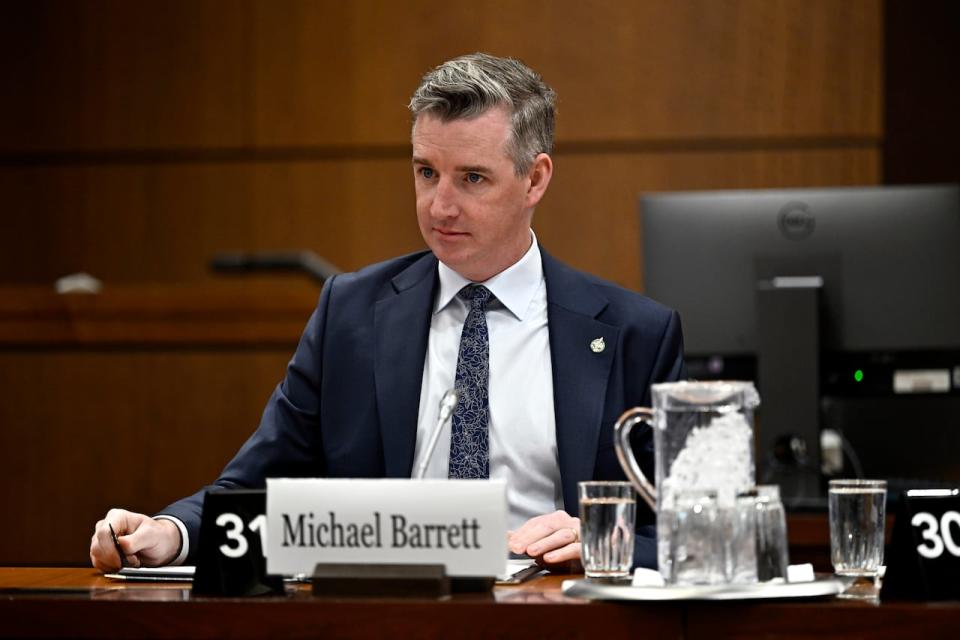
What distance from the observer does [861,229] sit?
3.07 m

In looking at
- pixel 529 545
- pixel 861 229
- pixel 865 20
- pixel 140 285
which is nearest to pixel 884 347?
pixel 861 229

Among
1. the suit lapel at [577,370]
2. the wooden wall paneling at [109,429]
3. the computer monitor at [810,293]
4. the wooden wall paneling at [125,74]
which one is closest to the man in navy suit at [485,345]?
the suit lapel at [577,370]

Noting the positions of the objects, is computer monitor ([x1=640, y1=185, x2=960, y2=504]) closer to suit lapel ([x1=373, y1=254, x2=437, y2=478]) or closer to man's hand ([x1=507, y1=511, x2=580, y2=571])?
suit lapel ([x1=373, y1=254, x2=437, y2=478])

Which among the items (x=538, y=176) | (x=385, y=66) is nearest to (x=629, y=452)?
(x=538, y=176)

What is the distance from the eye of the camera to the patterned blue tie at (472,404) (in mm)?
2221

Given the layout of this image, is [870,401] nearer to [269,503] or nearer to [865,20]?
[865,20]

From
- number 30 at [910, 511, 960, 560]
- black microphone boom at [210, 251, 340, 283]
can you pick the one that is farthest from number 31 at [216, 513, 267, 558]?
black microphone boom at [210, 251, 340, 283]

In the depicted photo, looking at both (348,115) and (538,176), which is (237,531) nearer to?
(538,176)

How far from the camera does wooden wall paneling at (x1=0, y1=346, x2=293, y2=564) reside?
4.53 meters

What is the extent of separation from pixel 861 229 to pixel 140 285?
2911 mm

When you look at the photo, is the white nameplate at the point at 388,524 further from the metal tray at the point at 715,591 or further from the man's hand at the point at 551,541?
the man's hand at the point at 551,541

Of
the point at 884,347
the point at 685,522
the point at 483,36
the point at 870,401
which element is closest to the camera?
the point at 685,522

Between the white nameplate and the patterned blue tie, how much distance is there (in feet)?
2.20

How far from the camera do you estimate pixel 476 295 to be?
92.8 inches
